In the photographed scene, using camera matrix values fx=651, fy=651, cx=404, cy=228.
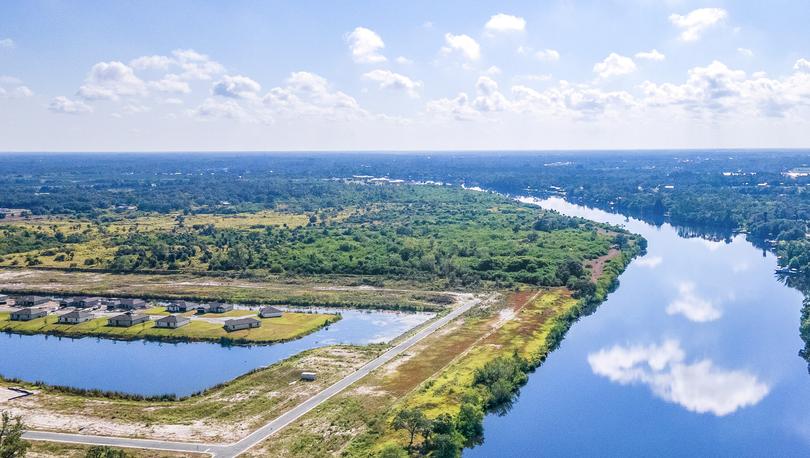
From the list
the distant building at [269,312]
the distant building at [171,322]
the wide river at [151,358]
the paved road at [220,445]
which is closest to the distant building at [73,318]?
the wide river at [151,358]

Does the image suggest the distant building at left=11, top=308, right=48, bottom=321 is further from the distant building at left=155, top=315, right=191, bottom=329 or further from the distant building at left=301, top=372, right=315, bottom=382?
the distant building at left=301, top=372, right=315, bottom=382

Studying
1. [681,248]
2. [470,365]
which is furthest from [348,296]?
[681,248]

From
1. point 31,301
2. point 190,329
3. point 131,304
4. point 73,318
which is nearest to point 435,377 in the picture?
point 190,329

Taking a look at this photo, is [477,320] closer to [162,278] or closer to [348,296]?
[348,296]

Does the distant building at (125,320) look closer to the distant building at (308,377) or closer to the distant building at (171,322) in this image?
the distant building at (171,322)

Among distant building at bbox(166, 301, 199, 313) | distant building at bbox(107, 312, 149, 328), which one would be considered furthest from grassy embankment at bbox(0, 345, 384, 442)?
distant building at bbox(166, 301, 199, 313)
